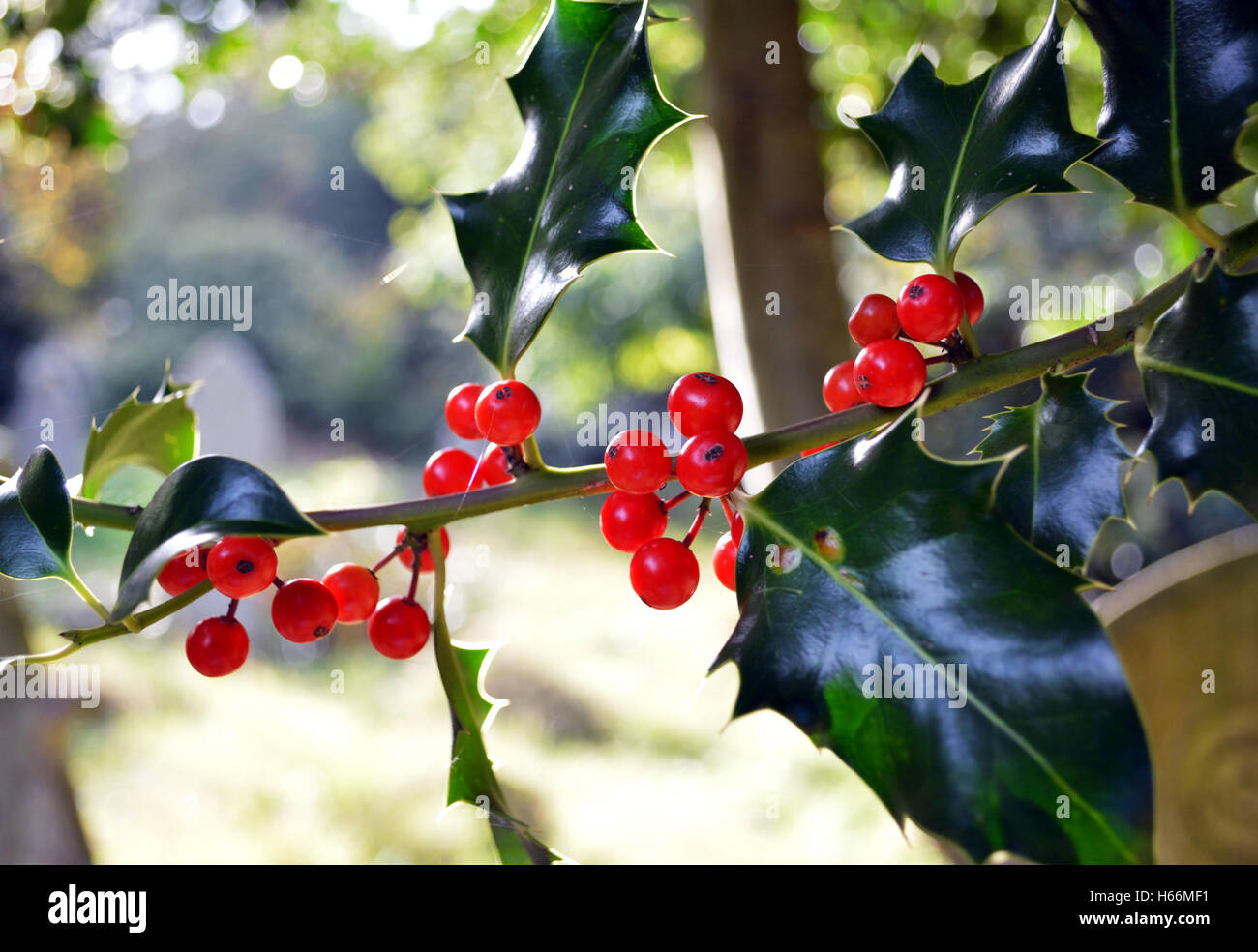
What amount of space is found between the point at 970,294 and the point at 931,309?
0.24ft

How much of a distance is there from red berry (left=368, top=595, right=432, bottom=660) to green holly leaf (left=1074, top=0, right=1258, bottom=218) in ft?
1.54

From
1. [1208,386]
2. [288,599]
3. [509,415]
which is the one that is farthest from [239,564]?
[1208,386]

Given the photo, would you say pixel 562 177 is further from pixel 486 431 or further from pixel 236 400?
pixel 236 400

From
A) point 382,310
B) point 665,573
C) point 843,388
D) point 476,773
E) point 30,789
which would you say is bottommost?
point 30,789

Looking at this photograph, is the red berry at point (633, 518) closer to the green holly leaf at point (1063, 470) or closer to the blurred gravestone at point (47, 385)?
the green holly leaf at point (1063, 470)

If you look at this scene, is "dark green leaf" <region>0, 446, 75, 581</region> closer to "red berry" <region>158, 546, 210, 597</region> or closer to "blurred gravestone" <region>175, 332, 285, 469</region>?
"red berry" <region>158, 546, 210, 597</region>

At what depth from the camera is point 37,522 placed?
458 mm

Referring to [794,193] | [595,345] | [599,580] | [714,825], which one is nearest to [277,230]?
[595,345]

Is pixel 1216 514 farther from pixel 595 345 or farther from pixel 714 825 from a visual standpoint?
pixel 595 345

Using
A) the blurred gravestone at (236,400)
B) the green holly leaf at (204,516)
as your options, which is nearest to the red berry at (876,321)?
the green holly leaf at (204,516)

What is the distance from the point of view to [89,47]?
179 cm

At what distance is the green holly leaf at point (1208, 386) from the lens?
434mm

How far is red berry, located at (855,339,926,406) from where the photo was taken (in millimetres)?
441

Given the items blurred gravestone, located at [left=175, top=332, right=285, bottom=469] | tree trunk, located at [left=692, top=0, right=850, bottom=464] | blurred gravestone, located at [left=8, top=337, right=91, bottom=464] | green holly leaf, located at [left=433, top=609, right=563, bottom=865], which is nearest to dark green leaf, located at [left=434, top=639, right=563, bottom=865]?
green holly leaf, located at [left=433, top=609, right=563, bottom=865]
